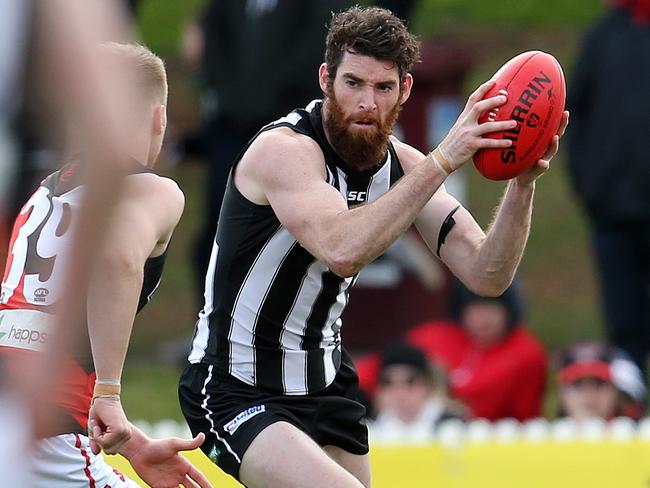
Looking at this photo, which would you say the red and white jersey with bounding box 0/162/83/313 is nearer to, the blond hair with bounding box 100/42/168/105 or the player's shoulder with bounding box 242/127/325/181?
the blond hair with bounding box 100/42/168/105

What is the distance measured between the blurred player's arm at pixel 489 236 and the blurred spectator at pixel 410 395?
278cm

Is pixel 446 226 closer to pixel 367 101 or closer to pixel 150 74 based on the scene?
pixel 367 101

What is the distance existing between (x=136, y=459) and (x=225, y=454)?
316 mm

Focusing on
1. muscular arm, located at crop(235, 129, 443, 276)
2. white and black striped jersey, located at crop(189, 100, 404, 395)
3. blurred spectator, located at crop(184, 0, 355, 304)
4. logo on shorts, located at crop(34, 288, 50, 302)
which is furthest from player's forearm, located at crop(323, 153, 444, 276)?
blurred spectator, located at crop(184, 0, 355, 304)

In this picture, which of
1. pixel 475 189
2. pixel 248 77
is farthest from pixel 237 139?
pixel 475 189

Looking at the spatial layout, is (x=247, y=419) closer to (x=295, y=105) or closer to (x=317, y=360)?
(x=317, y=360)

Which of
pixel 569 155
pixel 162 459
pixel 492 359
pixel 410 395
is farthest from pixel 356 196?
pixel 569 155

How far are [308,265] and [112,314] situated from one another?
800 millimetres

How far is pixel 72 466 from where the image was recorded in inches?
187

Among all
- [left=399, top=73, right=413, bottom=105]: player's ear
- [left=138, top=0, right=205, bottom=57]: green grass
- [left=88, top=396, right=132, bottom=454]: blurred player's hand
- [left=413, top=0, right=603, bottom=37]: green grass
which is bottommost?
[left=88, top=396, right=132, bottom=454]: blurred player's hand

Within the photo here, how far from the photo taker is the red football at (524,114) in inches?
189

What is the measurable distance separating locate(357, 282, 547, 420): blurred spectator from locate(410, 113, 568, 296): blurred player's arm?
3537mm

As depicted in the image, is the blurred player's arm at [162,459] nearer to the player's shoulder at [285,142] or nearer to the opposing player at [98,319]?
the opposing player at [98,319]

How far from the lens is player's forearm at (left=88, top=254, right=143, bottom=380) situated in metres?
4.63
